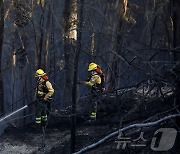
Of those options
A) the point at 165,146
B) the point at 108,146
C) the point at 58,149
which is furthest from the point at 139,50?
the point at 58,149

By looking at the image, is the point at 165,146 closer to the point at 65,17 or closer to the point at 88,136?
the point at 88,136

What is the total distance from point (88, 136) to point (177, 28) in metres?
5.24

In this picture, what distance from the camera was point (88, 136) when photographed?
33.6ft

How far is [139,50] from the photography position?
4645 millimetres

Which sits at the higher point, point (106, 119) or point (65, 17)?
point (65, 17)

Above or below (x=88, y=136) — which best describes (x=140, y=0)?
above

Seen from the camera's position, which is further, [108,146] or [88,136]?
[88,136]

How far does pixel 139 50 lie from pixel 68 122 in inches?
303

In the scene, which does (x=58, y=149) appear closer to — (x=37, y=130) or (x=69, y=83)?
(x=37, y=130)

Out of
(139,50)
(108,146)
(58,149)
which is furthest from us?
(58,149)

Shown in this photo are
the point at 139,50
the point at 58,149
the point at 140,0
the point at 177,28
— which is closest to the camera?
the point at 139,50

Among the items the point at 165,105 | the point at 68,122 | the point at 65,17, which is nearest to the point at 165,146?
the point at 165,105

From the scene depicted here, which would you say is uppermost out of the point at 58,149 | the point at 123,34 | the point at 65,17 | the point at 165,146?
the point at 65,17

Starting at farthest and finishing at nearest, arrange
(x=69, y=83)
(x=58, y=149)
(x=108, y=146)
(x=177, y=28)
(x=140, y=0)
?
(x=140, y=0) → (x=69, y=83) → (x=58, y=149) → (x=108, y=146) → (x=177, y=28)
